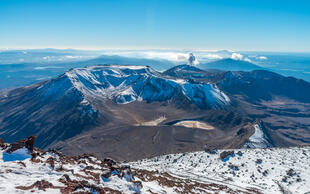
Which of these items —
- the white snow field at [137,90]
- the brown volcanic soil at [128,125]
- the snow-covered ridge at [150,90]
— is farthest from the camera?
the snow-covered ridge at [150,90]

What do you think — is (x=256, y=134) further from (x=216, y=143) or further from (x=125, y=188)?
(x=125, y=188)

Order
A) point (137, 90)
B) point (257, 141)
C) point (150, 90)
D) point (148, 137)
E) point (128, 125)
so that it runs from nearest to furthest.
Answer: point (257, 141) → point (148, 137) → point (128, 125) → point (150, 90) → point (137, 90)

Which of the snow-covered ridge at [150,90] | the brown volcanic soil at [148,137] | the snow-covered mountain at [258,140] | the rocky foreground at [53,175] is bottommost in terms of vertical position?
the brown volcanic soil at [148,137]

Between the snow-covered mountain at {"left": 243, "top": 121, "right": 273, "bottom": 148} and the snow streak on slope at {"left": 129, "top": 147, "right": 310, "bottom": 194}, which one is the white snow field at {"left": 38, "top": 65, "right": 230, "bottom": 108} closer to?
the snow-covered mountain at {"left": 243, "top": 121, "right": 273, "bottom": 148}

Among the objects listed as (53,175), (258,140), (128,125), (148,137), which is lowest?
(148,137)

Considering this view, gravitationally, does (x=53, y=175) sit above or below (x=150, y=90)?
above

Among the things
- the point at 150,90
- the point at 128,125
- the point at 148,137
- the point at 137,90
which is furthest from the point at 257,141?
the point at 137,90

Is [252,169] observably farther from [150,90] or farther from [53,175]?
[150,90]

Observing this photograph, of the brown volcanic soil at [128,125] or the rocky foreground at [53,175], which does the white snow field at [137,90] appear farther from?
the rocky foreground at [53,175]

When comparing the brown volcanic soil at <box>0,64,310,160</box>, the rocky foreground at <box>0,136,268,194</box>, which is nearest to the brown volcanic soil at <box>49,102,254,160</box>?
the brown volcanic soil at <box>0,64,310,160</box>

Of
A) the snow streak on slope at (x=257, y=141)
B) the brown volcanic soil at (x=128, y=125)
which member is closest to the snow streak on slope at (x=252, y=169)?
the snow streak on slope at (x=257, y=141)
